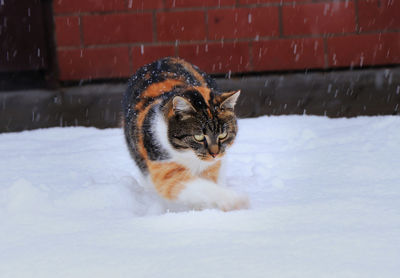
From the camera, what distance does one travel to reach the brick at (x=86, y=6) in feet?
10.5

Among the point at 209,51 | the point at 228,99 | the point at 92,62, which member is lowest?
the point at 92,62

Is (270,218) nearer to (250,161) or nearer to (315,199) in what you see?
(315,199)

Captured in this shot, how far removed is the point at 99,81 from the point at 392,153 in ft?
6.59

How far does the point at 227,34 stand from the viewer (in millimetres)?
3262

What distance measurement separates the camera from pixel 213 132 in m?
1.81

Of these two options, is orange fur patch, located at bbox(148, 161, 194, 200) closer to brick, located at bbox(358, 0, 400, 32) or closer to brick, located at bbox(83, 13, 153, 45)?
brick, located at bbox(83, 13, 153, 45)

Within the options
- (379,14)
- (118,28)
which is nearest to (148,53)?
(118,28)

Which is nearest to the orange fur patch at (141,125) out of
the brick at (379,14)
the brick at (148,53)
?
the brick at (148,53)

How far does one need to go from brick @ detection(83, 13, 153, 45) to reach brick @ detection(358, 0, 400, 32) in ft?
4.73

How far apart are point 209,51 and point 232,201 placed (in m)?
1.81

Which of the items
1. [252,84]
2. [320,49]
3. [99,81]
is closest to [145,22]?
[99,81]

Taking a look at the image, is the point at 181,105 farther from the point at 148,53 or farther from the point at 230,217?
the point at 148,53

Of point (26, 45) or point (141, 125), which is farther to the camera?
point (26, 45)

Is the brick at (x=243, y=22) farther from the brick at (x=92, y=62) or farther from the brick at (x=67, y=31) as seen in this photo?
the brick at (x=67, y=31)
